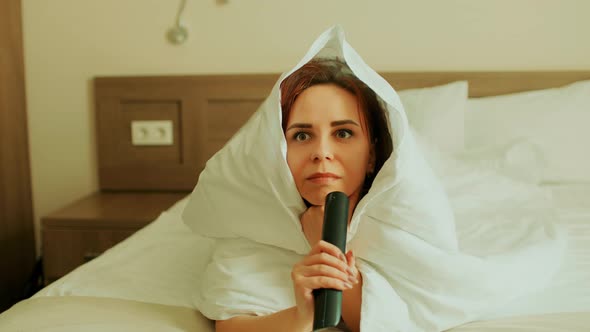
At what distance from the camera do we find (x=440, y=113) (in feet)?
5.73

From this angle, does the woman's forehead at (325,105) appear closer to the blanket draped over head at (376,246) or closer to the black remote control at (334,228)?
the blanket draped over head at (376,246)

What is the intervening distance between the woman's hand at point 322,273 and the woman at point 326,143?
1.6 inches

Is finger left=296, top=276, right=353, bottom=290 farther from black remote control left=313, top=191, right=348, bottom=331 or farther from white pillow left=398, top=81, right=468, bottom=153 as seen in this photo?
Answer: white pillow left=398, top=81, right=468, bottom=153

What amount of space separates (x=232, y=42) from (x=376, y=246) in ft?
4.76

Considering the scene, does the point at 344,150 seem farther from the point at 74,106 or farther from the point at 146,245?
the point at 74,106

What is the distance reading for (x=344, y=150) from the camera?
34.3 inches

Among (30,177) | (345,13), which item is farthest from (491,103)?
(30,177)

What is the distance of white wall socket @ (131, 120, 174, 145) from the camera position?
212cm

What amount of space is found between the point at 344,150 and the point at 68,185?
1.69 m

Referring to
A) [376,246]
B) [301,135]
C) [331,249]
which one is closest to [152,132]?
[301,135]

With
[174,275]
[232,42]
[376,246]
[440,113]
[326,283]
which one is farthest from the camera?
[232,42]

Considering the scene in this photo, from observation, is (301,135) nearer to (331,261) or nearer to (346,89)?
(346,89)

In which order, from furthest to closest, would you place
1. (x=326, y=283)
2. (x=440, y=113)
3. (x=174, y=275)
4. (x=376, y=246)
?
1. (x=440, y=113)
2. (x=174, y=275)
3. (x=376, y=246)
4. (x=326, y=283)

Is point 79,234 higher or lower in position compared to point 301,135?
lower
